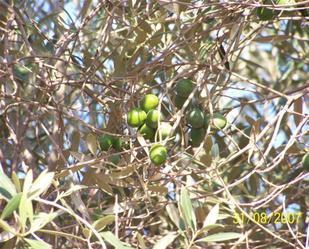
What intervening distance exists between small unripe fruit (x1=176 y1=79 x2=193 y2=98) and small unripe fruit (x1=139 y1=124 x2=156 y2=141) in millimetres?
107

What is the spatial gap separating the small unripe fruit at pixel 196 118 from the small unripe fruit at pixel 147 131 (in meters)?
0.08

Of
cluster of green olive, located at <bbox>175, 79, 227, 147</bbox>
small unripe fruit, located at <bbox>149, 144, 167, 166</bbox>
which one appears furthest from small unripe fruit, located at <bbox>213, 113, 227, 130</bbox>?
small unripe fruit, located at <bbox>149, 144, 167, 166</bbox>

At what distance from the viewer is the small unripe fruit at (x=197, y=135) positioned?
157 cm

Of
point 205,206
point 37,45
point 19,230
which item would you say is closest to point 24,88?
point 37,45

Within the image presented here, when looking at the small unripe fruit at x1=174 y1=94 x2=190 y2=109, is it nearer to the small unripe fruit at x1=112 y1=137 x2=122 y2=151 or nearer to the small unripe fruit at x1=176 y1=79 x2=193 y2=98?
the small unripe fruit at x1=176 y1=79 x2=193 y2=98

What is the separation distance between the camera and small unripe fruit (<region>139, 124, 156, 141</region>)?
5.00ft

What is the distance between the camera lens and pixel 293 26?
2.28m

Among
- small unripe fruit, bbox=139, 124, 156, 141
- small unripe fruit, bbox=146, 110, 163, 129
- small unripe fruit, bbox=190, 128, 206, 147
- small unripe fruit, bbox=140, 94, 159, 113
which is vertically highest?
small unripe fruit, bbox=140, 94, 159, 113

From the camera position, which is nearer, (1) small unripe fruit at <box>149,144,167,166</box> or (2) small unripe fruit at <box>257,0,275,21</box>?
(1) small unripe fruit at <box>149,144,167,166</box>

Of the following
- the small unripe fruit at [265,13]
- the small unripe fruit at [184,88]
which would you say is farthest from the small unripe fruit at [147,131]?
the small unripe fruit at [265,13]

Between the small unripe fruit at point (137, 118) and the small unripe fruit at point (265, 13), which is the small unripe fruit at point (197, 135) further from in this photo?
the small unripe fruit at point (265, 13)

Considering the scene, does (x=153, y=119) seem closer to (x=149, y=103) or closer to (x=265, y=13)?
(x=149, y=103)

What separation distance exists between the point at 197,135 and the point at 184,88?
0.32 ft

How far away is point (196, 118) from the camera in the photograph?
5.02 feet
